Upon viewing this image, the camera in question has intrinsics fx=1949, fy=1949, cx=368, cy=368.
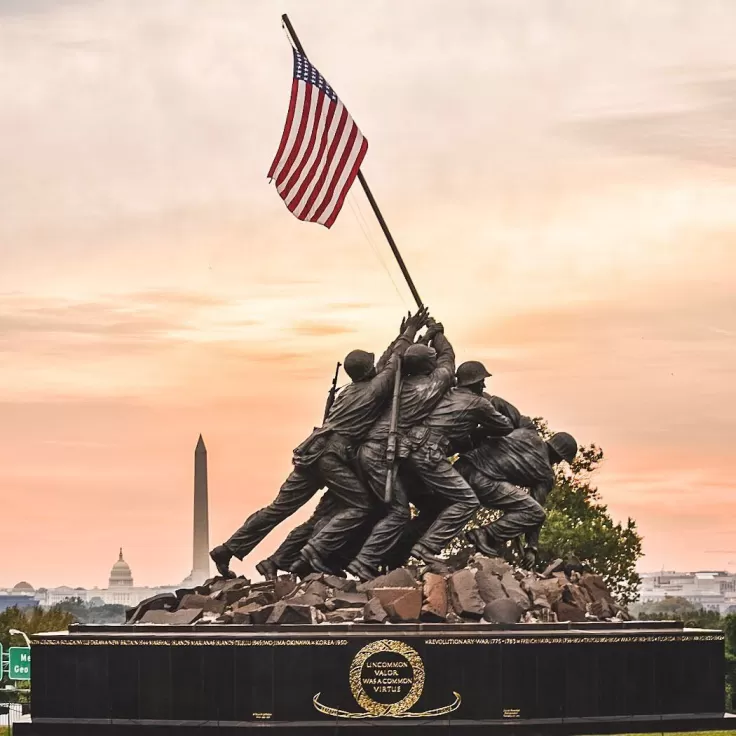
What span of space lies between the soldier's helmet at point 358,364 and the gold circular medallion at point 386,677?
12.6 feet

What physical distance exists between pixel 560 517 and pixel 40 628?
24390 millimetres

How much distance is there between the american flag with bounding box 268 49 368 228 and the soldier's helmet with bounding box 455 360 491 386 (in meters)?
2.48

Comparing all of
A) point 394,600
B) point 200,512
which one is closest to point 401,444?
point 394,600

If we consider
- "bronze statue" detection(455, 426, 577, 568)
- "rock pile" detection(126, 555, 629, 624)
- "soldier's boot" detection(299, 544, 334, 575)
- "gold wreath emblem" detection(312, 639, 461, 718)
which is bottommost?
"gold wreath emblem" detection(312, 639, 461, 718)

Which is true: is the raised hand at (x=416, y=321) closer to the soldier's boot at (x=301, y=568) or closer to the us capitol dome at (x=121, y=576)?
the soldier's boot at (x=301, y=568)

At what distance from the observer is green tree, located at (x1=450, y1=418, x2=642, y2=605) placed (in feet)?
143

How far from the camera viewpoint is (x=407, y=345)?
81.0 ft

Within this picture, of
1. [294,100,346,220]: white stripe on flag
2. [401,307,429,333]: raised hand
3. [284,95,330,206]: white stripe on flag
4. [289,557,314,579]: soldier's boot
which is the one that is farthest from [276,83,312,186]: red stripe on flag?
[289,557,314,579]: soldier's boot

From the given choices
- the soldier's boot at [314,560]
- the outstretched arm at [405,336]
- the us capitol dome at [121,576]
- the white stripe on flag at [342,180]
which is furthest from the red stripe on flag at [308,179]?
the us capitol dome at [121,576]

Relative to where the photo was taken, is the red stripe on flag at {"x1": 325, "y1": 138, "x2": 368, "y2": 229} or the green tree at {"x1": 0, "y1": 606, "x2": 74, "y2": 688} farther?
the green tree at {"x1": 0, "y1": 606, "x2": 74, "y2": 688}

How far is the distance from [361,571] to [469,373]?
290 centimetres

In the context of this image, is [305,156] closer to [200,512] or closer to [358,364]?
[358,364]

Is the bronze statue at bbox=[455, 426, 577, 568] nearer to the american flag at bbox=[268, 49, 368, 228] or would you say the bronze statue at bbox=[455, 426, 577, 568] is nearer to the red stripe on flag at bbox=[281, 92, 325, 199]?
the american flag at bbox=[268, 49, 368, 228]

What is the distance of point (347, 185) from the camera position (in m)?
24.8
